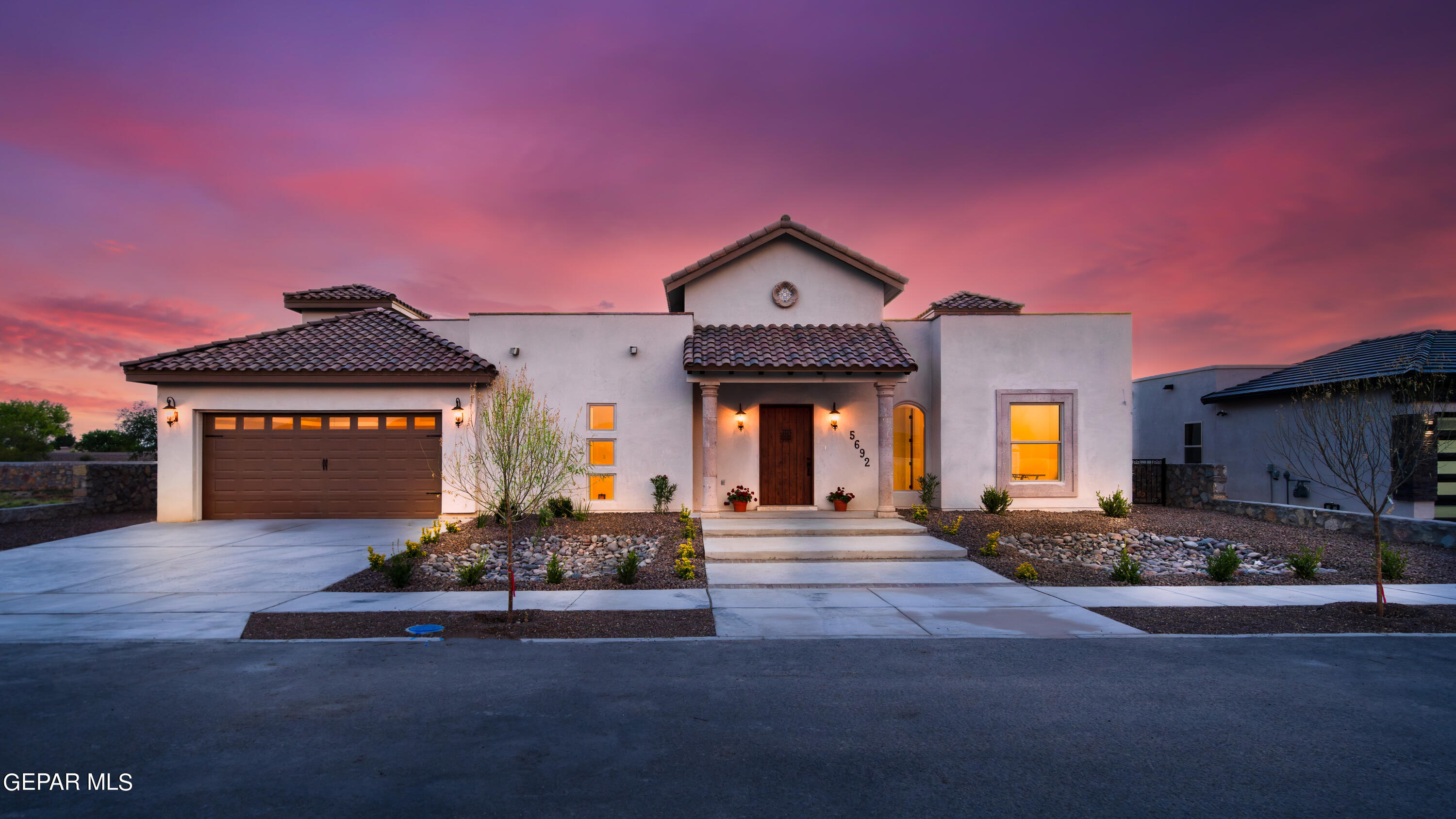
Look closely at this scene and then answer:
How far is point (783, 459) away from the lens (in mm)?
16156

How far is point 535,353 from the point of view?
51.5 feet

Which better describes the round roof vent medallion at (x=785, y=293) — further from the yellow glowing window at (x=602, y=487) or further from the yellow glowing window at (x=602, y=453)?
the yellow glowing window at (x=602, y=487)

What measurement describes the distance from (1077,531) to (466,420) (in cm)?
1440

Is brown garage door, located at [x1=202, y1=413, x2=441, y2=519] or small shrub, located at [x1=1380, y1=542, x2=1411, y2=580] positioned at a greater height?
brown garage door, located at [x1=202, y1=413, x2=441, y2=519]

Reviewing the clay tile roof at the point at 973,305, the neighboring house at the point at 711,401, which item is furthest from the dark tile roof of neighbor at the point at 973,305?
the neighboring house at the point at 711,401

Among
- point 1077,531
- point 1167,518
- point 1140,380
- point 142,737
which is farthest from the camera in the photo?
point 1140,380

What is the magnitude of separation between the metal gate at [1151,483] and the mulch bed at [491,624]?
52.9 feet

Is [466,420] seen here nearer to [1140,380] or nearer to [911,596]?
[911,596]

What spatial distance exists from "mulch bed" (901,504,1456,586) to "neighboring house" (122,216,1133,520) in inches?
50.9

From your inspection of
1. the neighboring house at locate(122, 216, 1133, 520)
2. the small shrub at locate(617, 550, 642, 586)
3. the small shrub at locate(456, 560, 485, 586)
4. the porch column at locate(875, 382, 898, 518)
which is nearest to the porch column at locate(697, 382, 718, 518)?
the neighboring house at locate(122, 216, 1133, 520)

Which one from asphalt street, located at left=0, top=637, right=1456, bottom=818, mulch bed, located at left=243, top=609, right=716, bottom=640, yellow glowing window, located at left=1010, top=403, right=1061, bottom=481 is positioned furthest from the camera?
yellow glowing window, located at left=1010, top=403, right=1061, bottom=481

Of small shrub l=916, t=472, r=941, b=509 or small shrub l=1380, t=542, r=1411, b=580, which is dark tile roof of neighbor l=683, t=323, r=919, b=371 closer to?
small shrub l=916, t=472, r=941, b=509

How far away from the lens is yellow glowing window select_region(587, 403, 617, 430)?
15.5 metres

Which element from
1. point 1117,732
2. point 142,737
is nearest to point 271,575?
point 142,737
